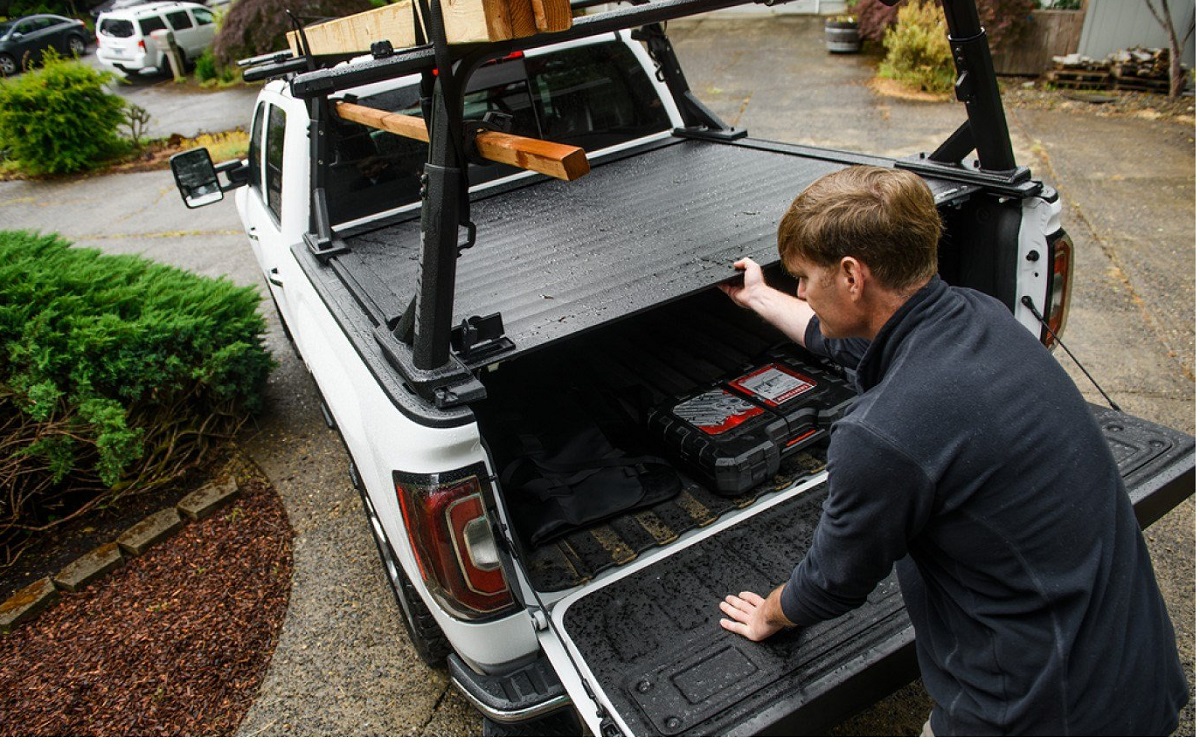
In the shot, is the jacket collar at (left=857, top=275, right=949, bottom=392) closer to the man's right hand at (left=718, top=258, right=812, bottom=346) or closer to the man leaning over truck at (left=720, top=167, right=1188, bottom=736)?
the man leaning over truck at (left=720, top=167, right=1188, bottom=736)

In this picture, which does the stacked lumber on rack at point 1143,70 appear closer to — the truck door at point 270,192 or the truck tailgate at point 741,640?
the truck tailgate at point 741,640

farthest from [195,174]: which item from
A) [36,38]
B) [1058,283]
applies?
[36,38]

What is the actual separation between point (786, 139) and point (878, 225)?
8524mm

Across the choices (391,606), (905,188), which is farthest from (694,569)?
(391,606)

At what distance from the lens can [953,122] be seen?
991cm

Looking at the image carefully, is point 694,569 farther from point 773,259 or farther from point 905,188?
point 905,188

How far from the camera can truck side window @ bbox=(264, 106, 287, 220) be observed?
4.00 m

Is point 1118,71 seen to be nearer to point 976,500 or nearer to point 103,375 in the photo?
point 976,500

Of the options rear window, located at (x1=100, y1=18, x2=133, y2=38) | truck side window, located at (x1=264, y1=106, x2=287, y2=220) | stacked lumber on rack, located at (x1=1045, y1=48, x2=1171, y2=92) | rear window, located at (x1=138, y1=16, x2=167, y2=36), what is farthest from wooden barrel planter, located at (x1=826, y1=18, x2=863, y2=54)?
rear window, located at (x1=100, y1=18, x2=133, y2=38)

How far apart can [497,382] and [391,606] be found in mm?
1143

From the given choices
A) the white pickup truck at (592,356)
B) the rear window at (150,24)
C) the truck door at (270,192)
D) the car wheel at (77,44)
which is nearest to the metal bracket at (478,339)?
the white pickup truck at (592,356)

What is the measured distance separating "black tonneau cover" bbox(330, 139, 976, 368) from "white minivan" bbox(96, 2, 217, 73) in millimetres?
20171

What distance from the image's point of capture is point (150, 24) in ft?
66.2

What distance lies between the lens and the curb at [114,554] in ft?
11.8
